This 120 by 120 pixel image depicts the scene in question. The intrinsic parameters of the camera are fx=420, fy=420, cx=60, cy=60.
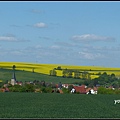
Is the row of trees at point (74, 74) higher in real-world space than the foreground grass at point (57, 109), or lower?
higher

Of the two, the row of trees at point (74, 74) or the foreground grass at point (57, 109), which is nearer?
the foreground grass at point (57, 109)

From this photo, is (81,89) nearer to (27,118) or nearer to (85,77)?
(85,77)

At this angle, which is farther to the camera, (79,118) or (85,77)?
(85,77)

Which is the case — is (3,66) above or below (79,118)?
above

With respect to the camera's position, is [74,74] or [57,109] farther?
[74,74]

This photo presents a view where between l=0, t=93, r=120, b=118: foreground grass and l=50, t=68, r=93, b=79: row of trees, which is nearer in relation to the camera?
l=0, t=93, r=120, b=118: foreground grass

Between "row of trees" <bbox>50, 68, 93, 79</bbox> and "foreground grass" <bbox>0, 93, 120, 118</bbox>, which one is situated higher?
"row of trees" <bbox>50, 68, 93, 79</bbox>

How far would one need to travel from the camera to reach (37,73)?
87.3 metres

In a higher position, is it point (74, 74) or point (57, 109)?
point (74, 74)

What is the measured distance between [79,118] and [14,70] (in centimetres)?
7223

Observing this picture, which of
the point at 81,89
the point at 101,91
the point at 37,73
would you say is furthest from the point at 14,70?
the point at 101,91

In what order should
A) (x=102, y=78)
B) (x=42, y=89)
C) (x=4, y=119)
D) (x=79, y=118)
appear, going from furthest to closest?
(x=102, y=78)
(x=42, y=89)
(x=79, y=118)
(x=4, y=119)

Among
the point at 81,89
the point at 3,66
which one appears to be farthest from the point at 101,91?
the point at 3,66

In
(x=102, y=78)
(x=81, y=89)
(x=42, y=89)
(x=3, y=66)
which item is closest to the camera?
(x=42, y=89)
